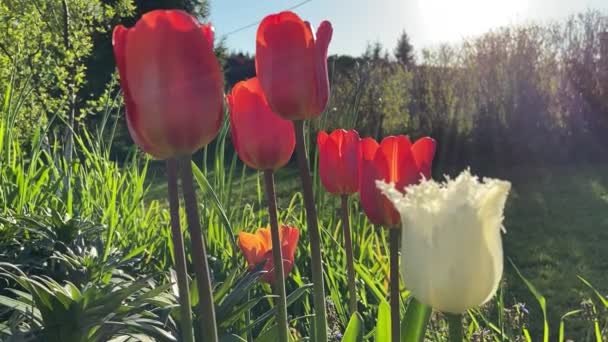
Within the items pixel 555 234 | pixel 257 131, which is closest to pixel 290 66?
pixel 257 131

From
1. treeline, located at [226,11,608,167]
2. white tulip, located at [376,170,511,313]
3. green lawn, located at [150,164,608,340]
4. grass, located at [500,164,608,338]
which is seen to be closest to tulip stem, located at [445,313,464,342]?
white tulip, located at [376,170,511,313]

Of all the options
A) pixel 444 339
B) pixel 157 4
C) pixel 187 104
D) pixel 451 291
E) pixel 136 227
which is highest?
pixel 157 4

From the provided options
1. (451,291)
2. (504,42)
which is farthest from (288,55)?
(504,42)

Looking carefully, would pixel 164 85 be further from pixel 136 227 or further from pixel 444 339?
pixel 136 227

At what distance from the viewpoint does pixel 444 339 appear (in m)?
1.46

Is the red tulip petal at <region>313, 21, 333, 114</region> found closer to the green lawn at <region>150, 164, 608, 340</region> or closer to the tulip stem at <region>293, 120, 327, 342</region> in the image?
the tulip stem at <region>293, 120, 327, 342</region>

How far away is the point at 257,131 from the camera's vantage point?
769 millimetres

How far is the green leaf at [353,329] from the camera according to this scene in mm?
714

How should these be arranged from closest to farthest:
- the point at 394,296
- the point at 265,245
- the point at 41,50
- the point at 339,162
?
the point at 394,296, the point at 339,162, the point at 265,245, the point at 41,50

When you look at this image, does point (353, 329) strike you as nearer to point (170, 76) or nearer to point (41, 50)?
point (170, 76)

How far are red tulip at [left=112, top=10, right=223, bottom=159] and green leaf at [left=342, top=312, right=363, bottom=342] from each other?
28cm

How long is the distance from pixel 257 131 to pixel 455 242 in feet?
1.12

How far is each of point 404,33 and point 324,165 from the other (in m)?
25.2

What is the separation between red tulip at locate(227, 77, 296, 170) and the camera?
771 millimetres
